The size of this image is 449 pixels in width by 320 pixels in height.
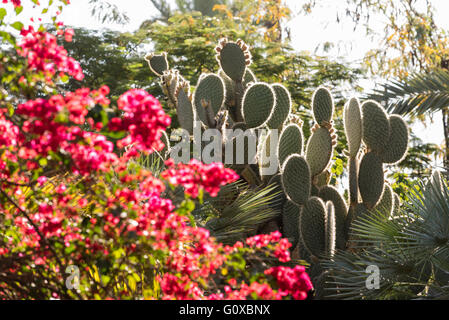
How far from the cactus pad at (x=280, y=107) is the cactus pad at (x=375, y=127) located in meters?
0.68

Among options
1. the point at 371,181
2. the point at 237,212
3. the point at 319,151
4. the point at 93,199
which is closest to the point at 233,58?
the point at 319,151

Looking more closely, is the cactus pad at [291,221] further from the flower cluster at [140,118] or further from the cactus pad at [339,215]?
the flower cluster at [140,118]

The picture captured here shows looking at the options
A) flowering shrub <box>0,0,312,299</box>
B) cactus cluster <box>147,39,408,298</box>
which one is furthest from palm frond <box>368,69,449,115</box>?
flowering shrub <box>0,0,312,299</box>

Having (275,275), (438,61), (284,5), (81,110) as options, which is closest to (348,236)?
(275,275)

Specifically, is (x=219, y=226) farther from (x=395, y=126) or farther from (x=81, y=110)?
(x=81, y=110)

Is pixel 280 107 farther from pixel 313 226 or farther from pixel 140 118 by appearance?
pixel 140 118

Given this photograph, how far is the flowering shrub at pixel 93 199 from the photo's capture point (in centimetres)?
192

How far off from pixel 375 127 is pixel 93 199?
282 cm

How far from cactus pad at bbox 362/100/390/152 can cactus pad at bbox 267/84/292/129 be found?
2.25ft

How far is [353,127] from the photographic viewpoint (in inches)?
172

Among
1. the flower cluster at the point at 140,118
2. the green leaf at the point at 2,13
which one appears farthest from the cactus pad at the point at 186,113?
the flower cluster at the point at 140,118

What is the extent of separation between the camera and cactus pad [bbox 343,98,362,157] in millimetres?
4367

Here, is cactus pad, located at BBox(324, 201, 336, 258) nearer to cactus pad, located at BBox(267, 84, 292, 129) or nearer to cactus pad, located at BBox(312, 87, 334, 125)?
cactus pad, located at BBox(312, 87, 334, 125)

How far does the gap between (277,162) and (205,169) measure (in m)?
2.63
